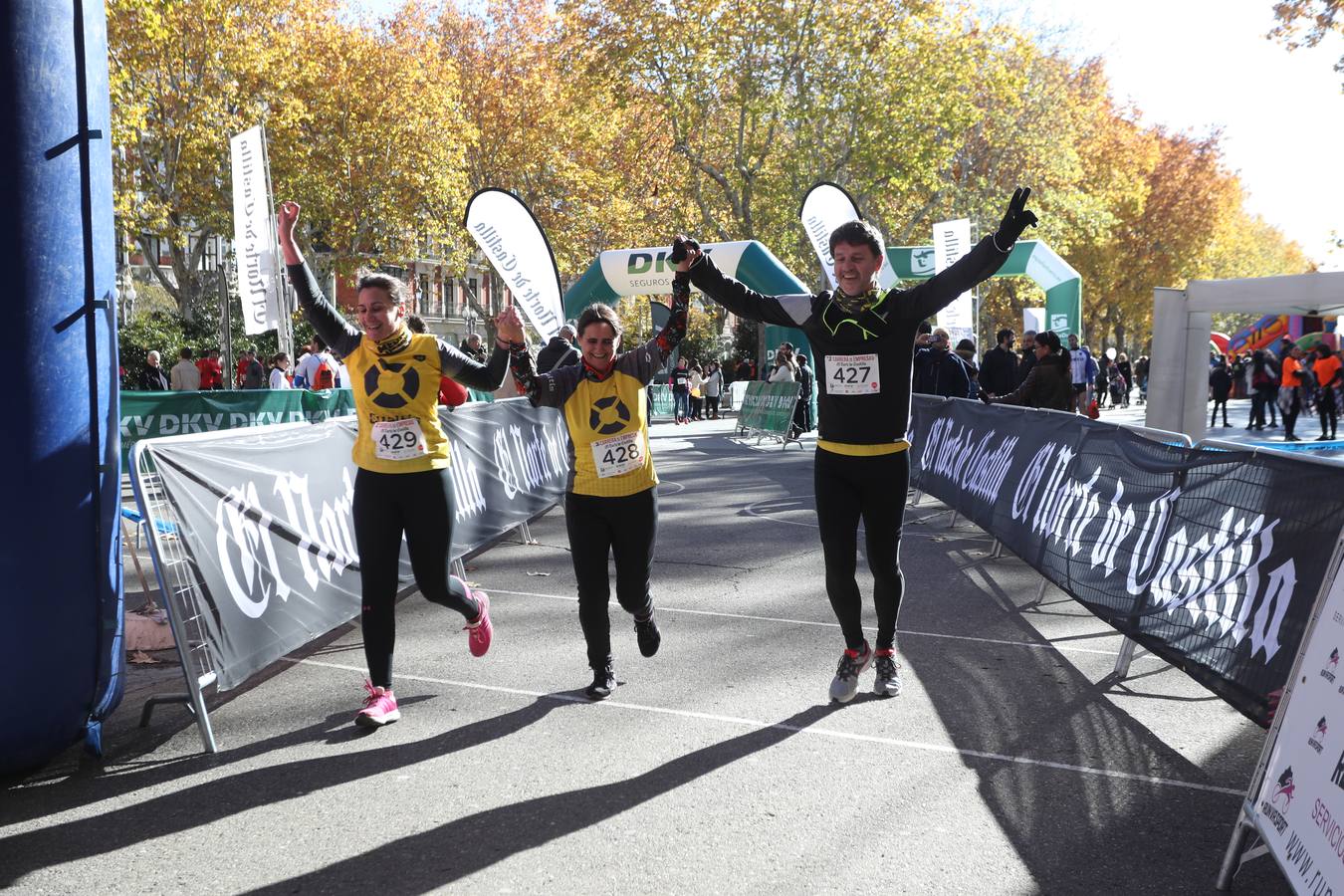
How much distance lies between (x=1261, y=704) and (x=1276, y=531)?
66 centimetres

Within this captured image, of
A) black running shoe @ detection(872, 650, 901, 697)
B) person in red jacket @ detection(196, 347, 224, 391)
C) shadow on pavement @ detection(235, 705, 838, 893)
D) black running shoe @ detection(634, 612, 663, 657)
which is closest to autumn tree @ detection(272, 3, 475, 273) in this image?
person in red jacket @ detection(196, 347, 224, 391)

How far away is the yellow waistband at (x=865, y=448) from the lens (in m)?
4.73

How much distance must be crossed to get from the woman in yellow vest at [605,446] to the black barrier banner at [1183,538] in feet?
7.66

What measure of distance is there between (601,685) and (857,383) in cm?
180

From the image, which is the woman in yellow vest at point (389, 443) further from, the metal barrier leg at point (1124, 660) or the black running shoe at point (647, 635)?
the metal barrier leg at point (1124, 660)

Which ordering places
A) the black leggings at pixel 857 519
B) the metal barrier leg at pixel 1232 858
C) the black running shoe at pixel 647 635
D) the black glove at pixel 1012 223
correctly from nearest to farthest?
the metal barrier leg at pixel 1232 858, the black glove at pixel 1012 223, the black leggings at pixel 857 519, the black running shoe at pixel 647 635

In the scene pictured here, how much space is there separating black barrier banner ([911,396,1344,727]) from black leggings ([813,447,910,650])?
1230 millimetres

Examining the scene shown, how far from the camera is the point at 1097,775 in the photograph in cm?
408

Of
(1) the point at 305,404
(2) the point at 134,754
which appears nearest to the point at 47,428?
(2) the point at 134,754

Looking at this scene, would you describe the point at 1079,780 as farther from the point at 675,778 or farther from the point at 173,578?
the point at 173,578

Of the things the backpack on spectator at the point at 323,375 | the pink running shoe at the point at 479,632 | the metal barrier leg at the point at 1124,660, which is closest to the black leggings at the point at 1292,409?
the backpack on spectator at the point at 323,375

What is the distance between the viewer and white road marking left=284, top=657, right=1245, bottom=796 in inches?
159

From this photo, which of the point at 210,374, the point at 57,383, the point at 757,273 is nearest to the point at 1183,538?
the point at 57,383

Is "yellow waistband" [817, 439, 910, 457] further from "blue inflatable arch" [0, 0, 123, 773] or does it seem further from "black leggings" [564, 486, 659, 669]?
"blue inflatable arch" [0, 0, 123, 773]
